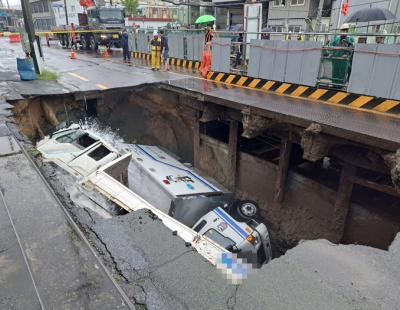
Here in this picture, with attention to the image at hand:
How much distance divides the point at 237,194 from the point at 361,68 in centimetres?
493

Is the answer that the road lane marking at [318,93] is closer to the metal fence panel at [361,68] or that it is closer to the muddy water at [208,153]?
the metal fence panel at [361,68]

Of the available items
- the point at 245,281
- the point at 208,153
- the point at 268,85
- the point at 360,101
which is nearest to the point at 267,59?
the point at 268,85

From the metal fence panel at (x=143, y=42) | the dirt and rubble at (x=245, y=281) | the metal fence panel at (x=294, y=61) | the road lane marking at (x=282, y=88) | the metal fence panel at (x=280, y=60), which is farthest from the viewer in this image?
the metal fence panel at (x=143, y=42)

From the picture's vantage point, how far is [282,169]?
802cm

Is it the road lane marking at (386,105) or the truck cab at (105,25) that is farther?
the truck cab at (105,25)

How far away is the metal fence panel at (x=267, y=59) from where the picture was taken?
30.6 feet

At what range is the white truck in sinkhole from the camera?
6.45 metres

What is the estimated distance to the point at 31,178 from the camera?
4188 mm

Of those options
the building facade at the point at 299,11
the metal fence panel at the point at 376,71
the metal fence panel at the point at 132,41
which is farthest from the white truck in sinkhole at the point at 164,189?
the building facade at the point at 299,11

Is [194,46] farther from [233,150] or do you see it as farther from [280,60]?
[233,150]

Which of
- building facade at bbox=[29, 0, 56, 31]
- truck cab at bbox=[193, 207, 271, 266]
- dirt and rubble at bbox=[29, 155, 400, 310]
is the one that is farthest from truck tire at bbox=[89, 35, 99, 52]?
building facade at bbox=[29, 0, 56, 31]

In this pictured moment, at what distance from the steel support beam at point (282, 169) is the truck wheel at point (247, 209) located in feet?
2.52

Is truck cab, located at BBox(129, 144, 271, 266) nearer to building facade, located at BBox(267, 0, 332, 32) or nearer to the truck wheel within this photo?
the truck wheel

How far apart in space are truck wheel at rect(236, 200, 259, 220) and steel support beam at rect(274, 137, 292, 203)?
2.52ft
